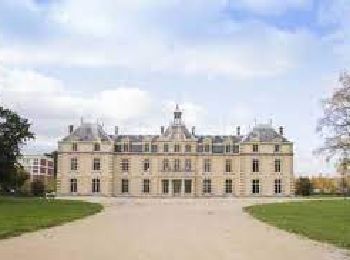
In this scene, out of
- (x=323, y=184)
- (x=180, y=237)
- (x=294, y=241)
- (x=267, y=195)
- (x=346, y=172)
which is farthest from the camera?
(x=323, y=184)

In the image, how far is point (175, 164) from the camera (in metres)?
117

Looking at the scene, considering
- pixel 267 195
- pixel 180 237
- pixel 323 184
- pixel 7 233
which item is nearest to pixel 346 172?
pixel 180 237

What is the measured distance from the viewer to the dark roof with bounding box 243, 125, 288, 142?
115688 mm

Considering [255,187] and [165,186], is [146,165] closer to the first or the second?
[165,186]

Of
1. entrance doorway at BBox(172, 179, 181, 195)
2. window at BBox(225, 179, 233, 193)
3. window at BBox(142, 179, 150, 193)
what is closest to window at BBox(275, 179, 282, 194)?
window at BBox(225, 179, 233, 193)

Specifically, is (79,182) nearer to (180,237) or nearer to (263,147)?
(263,147)

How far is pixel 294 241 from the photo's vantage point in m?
22.3

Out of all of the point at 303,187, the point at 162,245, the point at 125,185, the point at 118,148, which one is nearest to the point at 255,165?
the point at 303,187

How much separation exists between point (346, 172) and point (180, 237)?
28.2 metres

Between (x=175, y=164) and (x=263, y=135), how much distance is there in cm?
1558

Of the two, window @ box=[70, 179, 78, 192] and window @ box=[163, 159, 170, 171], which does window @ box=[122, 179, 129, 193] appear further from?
window @ box=[70, 179, 78, 192]

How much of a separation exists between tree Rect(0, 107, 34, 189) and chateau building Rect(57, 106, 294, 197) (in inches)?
1877

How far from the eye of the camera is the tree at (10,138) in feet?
213

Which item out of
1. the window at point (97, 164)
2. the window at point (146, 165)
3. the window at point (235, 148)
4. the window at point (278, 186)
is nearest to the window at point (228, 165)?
the window at point (235, 148)
